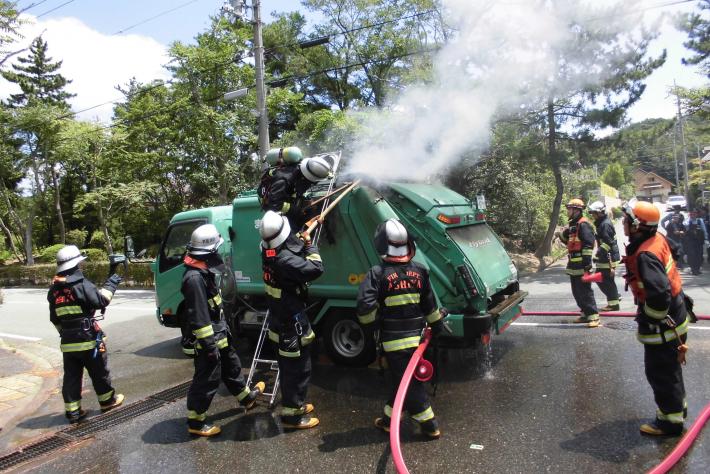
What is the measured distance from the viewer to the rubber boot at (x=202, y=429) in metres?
4.30

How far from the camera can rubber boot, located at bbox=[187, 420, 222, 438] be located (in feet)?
14.1

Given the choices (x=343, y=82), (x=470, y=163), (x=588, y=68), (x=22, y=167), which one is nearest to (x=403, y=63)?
(x=343, y=82)

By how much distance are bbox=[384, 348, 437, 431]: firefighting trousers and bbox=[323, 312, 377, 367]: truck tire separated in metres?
1.74

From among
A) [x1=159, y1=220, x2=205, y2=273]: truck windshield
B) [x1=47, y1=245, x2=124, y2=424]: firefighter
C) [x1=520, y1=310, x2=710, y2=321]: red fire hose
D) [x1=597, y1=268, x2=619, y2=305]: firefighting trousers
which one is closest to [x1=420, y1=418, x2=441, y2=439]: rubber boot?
[x1=47, y1=245, x2=124, y2=424]: firefighter

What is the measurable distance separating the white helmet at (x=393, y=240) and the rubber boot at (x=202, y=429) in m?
2.13

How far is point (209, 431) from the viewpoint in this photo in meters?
4.30

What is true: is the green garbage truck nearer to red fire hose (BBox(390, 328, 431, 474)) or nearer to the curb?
red fire hose (BBox(390, 328, 431, 474))

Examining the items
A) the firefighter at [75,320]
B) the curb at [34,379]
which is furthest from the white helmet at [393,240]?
the curb at [34,379]

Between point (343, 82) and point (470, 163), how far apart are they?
1398 centimetres

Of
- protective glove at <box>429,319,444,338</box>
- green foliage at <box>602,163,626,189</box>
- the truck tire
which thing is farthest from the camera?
green foliage at <box>602,163,626,189</box>

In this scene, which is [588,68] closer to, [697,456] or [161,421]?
[697,456]

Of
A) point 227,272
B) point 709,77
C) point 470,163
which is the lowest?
point 227,272

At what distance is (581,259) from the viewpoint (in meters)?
7.21

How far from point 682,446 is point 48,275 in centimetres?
2527
